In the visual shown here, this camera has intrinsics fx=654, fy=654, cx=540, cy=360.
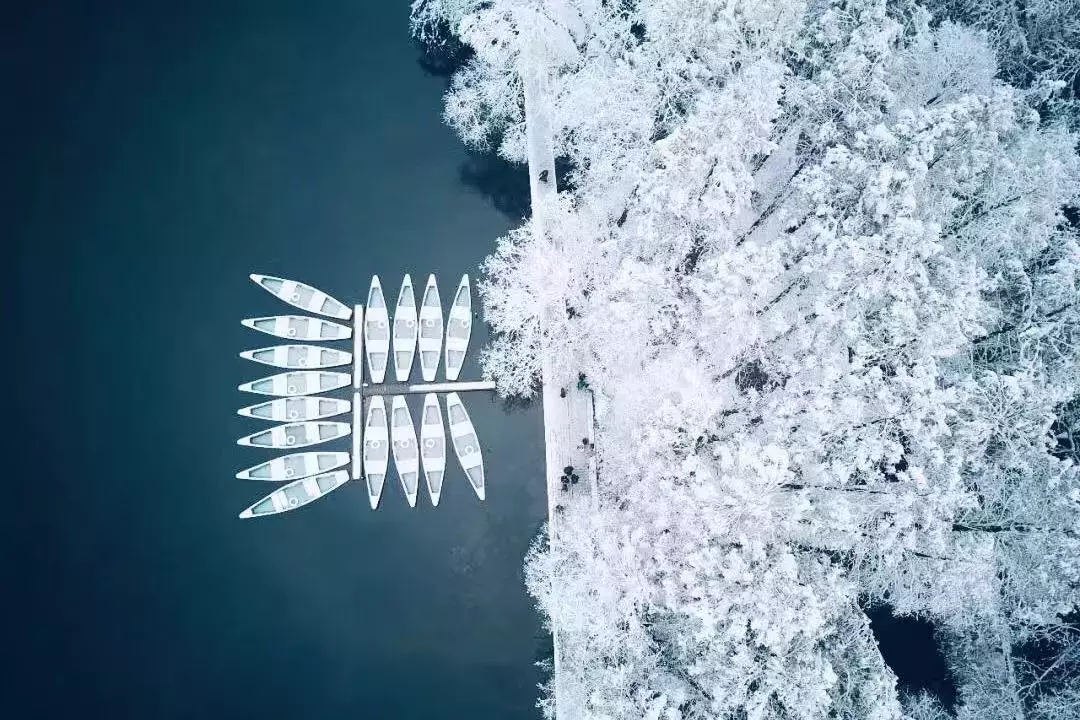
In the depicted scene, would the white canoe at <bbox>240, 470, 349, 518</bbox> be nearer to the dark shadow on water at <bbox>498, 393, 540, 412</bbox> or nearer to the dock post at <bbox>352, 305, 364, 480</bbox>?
the dock post at <bbox>352, 305, 364, 480</bbox>

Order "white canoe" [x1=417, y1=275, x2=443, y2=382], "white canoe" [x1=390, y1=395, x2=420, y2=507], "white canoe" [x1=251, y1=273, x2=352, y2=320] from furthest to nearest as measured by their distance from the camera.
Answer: "white canoe" [x1=251, y1=273, x2=352, y2=320]
"white canoe" [x1=417, y1=275, x2=443, y2=382]
"white canoe" [x1=390, y1=395, x2=420, y2=507]

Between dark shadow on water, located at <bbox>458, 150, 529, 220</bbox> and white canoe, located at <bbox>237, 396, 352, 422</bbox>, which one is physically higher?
dark shadow on water, located at <bbox>458, 150, 529, 220</bbox>

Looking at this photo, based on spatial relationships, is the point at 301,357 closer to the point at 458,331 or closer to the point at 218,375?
the point at 218,375

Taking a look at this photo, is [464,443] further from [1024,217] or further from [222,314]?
[1024,217]

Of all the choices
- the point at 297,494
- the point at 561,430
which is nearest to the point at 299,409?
the point at 297,494

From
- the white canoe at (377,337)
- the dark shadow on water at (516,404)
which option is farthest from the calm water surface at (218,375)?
the white canoe at (377,337)

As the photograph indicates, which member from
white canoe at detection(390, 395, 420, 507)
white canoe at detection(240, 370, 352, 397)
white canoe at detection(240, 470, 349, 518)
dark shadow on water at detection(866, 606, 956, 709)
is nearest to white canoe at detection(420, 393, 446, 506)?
white canoe at detection(390, 395, 420, 507)

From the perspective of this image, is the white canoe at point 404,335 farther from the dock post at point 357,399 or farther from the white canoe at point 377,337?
the dock post at point 357,399
